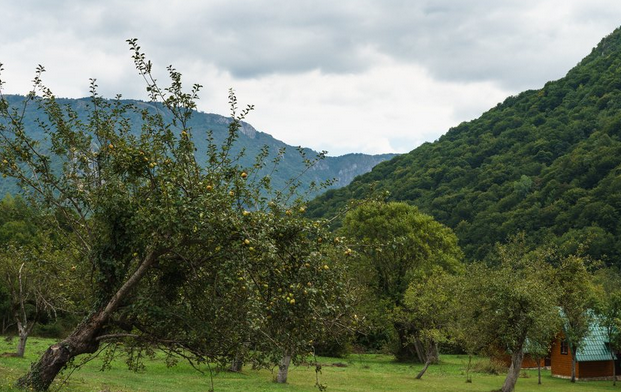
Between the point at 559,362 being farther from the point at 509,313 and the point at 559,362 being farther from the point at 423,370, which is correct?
the point at 509,313

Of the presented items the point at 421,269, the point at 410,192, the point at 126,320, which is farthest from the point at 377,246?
the point at 410,192

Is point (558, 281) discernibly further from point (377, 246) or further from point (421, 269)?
point (377, 246)

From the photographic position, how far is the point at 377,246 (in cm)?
1191

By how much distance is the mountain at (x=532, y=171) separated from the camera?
92.8 meters

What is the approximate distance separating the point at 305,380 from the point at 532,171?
303 ft

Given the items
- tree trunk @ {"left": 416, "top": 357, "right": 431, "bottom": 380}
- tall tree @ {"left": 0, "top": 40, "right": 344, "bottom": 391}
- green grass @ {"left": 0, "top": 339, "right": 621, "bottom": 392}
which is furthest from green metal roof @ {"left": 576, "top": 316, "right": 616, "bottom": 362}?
tall tree @ {"left": 0, "top": 40, "right": 344, "bottom": 391}

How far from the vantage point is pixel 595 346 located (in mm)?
47656

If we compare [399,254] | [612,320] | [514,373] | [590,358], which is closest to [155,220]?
[514,373]

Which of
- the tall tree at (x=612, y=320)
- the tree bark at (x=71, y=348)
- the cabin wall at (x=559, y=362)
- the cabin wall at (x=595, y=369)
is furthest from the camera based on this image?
the cabin wall at (x=559, y=362)

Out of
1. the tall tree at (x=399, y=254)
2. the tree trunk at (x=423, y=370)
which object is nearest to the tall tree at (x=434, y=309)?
the tree trunk at (x=423, y=370)

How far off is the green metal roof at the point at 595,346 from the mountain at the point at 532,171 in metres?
30.7

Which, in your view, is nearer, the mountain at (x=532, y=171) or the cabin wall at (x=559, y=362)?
the cabin wall at (x=559, y=362)

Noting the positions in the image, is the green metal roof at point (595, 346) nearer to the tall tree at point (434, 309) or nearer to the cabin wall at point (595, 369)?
the cabin wall at point (595, 369)

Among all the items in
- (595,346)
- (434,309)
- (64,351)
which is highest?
(64,351)
